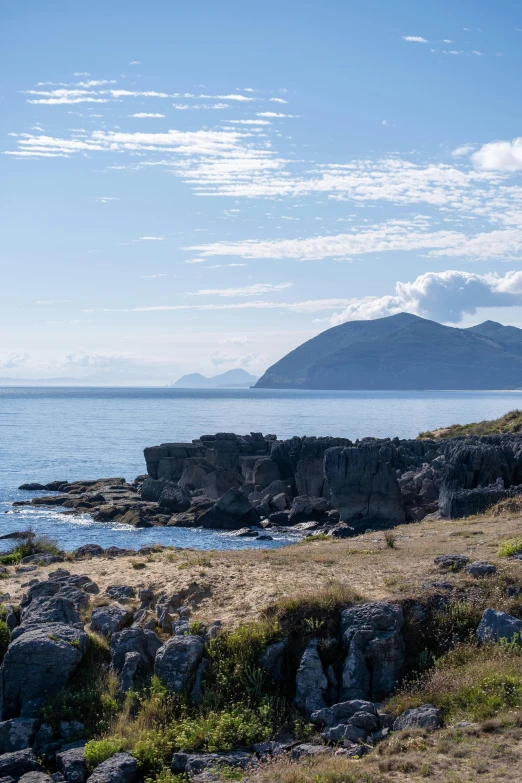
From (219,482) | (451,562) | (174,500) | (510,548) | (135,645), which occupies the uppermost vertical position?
(510,548)

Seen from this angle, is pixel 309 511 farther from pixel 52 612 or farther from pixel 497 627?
pixel 497 627

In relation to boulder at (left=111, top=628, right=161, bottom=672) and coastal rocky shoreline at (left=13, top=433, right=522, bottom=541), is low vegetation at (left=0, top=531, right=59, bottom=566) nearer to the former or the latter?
boulder at (left=111, top=628, right=161, bottom=672)

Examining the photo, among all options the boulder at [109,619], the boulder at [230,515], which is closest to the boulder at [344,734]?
the boulder at [109,619]

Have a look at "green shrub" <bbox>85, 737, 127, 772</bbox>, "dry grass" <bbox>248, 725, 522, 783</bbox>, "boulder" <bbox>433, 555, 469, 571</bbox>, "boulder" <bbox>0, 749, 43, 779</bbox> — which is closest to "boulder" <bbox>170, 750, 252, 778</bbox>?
"dry grass" <bbox>248, 725, 522, 783</bbox>

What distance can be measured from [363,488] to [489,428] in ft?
93.1

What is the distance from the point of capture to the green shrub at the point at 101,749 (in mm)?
12367

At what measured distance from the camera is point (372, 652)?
14359 millimetres

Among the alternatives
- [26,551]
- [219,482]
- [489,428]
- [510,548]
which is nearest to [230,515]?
[219,482]

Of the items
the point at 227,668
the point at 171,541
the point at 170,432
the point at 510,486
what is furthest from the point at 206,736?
the point at 170,432

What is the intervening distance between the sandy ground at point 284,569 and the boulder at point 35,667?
2.98 m

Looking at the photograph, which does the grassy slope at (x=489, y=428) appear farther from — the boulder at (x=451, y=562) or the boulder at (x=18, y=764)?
the boulder at (x=18, y=764)

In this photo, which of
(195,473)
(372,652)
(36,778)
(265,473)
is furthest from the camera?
(195,473)

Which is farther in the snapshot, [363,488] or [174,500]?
[174,500]

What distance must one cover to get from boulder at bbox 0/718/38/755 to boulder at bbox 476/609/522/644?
28.2ft
